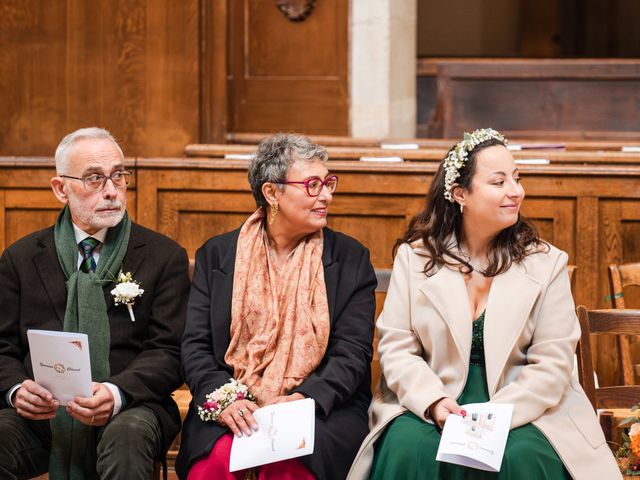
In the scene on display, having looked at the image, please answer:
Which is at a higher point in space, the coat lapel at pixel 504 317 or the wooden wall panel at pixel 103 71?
the wooden wall panel at pixel 103 71

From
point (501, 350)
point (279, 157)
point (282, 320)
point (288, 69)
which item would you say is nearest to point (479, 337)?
point (501, 350)

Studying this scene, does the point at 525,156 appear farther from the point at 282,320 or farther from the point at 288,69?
the point at 288,69

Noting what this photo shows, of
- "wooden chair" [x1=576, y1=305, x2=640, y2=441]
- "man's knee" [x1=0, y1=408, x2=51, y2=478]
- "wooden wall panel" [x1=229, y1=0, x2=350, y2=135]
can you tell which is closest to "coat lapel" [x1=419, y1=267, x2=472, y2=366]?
"wooden chair" [x1=576, y1=305, x2=640, y2=441]

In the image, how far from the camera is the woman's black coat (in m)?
3.33

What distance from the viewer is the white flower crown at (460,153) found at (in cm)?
354

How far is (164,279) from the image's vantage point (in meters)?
3.67

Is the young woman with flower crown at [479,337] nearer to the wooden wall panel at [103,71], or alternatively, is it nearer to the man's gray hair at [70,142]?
the man's gray hair at [70,142]

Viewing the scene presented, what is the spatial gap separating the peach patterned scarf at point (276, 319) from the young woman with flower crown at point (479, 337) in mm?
237

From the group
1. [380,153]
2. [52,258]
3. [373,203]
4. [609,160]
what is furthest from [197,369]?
[609,160]

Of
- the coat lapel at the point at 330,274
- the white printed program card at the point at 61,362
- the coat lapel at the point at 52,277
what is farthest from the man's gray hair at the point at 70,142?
the coat lapel at the point at 330,274

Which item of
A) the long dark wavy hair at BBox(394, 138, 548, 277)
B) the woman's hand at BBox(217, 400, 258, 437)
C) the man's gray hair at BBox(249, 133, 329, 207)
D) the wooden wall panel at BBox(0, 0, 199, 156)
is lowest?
the woman's hand at BBox(217, 400, 258, 437)

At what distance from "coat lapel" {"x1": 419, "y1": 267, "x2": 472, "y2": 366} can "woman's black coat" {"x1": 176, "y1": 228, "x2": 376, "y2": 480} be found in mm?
260

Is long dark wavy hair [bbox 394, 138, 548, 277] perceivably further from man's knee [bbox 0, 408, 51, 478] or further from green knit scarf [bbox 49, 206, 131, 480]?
man's knee [bbox 0, 408, 51, 478]

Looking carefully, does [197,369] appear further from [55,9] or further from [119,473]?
[55,9]
